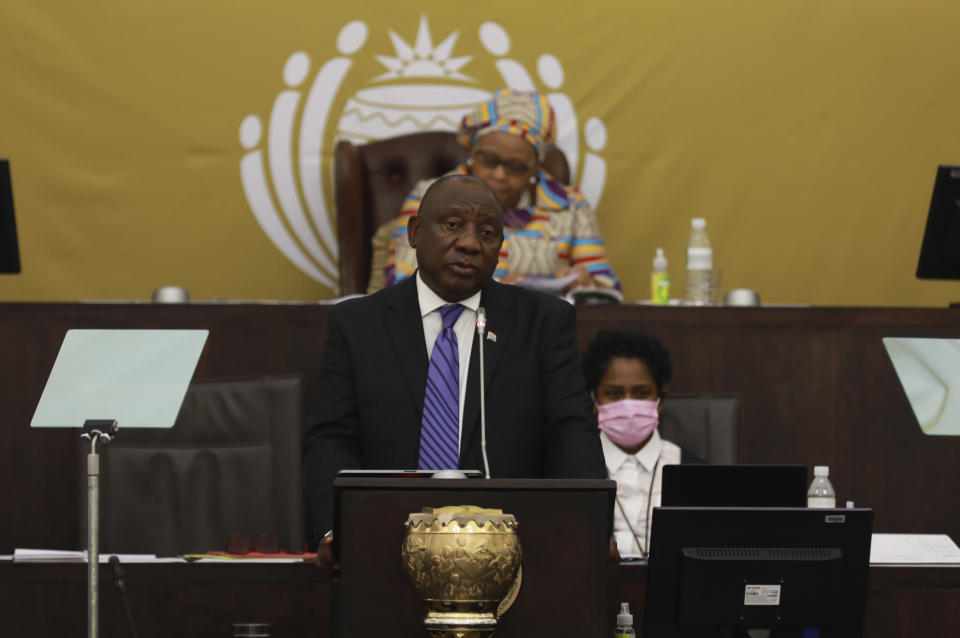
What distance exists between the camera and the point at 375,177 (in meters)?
4.92

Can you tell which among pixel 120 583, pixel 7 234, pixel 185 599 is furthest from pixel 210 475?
pixel 120 583

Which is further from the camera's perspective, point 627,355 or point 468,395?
point 627,355

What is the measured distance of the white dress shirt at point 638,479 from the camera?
11.0 ft

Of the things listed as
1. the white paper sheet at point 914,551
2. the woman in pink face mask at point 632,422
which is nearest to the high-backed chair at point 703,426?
the woman in pink face mask at point 632,422

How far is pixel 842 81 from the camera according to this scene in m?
5.51

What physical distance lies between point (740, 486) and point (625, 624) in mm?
347

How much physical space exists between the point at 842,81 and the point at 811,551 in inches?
140

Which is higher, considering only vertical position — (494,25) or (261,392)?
(494,25)

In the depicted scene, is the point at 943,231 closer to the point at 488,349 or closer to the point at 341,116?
the point at 488,349

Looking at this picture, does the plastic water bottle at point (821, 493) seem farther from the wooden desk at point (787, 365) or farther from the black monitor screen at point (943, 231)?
the black monitor screen at point (943, 231)

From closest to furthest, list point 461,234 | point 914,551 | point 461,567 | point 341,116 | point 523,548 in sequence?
point 461,567, point 523,548, point 461,234, point 914,551, point 341,116

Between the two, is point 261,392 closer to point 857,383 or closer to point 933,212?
point 857,383

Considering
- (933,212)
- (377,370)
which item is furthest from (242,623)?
(933,212)

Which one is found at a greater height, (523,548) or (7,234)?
(7,234)
